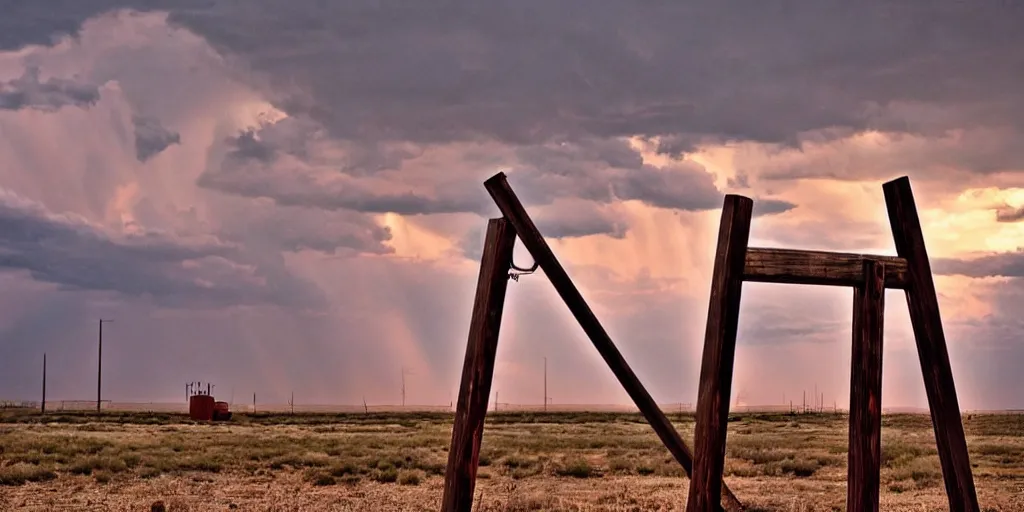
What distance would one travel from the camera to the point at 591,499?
1983 centimetres

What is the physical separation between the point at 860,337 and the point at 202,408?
2709 inches

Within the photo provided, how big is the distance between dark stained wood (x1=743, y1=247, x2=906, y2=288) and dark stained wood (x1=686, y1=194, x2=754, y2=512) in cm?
20

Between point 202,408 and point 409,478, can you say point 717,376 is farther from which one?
point 202,408

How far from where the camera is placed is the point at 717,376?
7020mm

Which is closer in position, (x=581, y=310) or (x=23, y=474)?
(x=581, y=310)

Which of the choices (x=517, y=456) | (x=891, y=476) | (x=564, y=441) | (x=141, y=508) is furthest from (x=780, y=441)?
(x=141, y=508)

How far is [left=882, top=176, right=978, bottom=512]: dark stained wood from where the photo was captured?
8180mm

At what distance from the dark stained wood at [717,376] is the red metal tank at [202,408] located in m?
68.4

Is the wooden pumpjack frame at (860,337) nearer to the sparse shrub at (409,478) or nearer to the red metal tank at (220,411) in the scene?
the sparse shrub at (409,478)

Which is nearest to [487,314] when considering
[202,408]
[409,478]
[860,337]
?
[860,337]

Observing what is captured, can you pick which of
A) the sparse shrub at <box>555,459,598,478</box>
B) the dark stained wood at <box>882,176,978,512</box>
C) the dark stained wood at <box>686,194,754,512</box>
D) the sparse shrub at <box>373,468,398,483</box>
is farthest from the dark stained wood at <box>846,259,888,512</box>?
the sparse shrub at <box>555,459,598,478</box>

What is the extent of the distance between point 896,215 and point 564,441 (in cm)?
3519

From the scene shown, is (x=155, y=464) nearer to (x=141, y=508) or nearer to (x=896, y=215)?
(x=141, y=508)

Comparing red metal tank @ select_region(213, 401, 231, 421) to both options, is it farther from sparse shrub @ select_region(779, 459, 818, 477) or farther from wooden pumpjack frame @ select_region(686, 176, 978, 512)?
wooden pumpjack frame @ select_region(686, 176, 978, 512)
